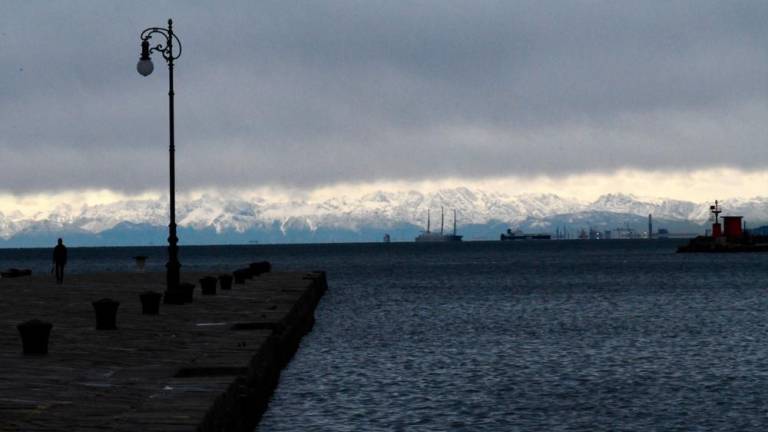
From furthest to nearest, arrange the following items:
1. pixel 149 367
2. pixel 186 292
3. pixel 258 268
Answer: pixel 258 268 < pixel 186 292 < pixel 149 367

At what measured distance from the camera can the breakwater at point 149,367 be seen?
15.4 metres

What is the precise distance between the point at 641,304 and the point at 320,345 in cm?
3114

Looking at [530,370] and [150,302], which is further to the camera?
[150,302]

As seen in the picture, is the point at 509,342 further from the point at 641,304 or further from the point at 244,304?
the point at 641,304

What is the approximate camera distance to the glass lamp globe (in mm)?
36834

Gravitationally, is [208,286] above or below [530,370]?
above

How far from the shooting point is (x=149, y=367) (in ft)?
69.1

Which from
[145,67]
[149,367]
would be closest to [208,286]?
[145,67]

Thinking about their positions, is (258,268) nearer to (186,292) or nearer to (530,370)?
(186,292)

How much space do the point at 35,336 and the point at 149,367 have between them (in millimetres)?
3052

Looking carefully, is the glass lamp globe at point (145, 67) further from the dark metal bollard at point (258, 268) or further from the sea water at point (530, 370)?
the dark metal bollard at point (258, 268)

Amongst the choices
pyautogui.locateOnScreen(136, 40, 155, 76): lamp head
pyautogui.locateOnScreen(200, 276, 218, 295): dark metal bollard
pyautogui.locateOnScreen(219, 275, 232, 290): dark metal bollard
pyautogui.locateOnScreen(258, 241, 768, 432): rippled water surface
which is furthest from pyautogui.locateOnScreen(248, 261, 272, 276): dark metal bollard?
pyautogui.locateOnScreen(136, 40, 155, 76): lamp head

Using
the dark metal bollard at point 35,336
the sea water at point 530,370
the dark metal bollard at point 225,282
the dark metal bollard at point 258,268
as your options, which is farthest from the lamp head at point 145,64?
the dark metal bollard at point 258,268

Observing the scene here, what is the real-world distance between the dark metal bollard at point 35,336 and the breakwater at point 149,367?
8.5 inches
